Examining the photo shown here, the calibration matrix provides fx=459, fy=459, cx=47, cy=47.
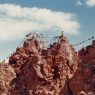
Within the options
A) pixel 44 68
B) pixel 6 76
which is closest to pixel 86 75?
pixel 44 68

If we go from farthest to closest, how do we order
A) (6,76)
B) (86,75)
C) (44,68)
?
(6,76) < (44,68) < (86,75)

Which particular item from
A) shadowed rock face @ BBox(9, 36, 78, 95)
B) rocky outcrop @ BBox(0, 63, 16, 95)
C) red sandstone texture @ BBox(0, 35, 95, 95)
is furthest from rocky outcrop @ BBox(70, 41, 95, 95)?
rocky outcrop @ BBox(0, 63, 16, 95)

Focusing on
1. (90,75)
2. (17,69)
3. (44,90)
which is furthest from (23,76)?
(90,75)

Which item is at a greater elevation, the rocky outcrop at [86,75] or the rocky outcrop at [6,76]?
the rocky outcrop at [6,76]

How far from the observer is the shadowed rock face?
88.4 m

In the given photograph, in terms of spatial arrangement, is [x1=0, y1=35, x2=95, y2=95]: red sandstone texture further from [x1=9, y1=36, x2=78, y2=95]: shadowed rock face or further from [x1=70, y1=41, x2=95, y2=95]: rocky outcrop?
[x1=70, y1=41, x2=95, y2=95]: rocky outcrop

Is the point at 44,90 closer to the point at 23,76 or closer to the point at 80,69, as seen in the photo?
the point at 23,76

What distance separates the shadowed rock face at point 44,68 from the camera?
290 ft

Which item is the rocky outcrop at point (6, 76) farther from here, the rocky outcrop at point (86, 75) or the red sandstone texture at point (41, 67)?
the rocky outcrop at point (86, 75)

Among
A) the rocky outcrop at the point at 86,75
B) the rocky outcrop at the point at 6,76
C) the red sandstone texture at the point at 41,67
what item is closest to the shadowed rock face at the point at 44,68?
the red sandstone texture at the point at 41,67

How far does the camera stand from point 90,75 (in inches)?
2290

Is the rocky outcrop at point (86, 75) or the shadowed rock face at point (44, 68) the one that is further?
the shadowed rock face at point (44, 68)

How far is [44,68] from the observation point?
299 feet

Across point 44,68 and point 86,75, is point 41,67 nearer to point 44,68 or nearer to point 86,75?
point 44,68
